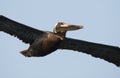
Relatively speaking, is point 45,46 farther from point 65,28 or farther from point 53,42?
point 65,28

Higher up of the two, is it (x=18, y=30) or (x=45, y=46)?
(x=18, y=30)

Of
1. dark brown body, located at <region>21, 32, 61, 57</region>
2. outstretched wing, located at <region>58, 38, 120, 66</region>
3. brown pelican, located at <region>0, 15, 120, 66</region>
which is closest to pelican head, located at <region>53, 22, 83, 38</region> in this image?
brown pelican, located at <region>0, 15, 120, 66</region>

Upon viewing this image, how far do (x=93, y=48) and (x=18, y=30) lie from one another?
3.77 metres

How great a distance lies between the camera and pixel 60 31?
16641mm

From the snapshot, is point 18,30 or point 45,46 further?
point 18,30

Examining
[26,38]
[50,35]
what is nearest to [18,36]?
[26,38]

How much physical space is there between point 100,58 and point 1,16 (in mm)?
5199

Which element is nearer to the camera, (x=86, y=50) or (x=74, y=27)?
(x=74, y=27)

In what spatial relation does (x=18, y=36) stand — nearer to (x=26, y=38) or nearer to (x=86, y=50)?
(x=26, y=38)

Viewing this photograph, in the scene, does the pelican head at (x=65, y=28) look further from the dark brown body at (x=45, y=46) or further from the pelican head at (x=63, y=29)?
the dark brown body at (x=45, y=46)

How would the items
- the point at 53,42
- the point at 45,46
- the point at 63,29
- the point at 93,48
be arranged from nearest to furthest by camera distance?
1. the point at 45,46
2. the point at 53,42
3. the point at 63,29
4. the point at 93,48

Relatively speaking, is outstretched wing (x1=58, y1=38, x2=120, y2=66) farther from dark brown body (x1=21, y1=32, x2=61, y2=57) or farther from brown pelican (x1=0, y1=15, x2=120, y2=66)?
dark brown body (x1=21, y1=32, x2=61, y2=57)

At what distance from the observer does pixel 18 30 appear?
17.4 metres

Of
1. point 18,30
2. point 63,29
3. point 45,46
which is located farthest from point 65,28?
point 18,30
